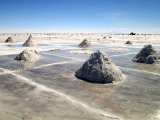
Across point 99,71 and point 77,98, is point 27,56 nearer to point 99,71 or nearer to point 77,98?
point 99,71

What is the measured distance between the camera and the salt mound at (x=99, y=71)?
5988 mm

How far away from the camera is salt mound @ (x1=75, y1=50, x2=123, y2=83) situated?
5988 millimetres

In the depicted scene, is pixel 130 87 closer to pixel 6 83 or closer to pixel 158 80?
pixel 158 80

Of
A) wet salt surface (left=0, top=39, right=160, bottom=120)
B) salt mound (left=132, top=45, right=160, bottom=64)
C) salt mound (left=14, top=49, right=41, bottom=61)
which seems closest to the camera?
wet salt surface (left=0, top=39, right=160, bottom=120)

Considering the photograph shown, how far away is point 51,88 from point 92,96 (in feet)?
4.59

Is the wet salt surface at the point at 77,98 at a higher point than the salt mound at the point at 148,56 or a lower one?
lower

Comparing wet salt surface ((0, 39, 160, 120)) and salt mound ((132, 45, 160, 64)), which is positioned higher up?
salt mound ((132, 45, 160, 64))

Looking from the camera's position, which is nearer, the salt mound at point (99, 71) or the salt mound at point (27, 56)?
the salt mound at point (99, 71)

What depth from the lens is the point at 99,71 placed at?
20.1ft

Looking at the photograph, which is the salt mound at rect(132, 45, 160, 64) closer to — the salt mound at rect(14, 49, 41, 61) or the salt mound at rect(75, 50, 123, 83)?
the salt mound at rect(75, 50, 123, 83)

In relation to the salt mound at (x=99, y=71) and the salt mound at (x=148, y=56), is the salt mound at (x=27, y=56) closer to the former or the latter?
the salt mound at (x=99, y=71)

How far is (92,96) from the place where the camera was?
4.66 meters

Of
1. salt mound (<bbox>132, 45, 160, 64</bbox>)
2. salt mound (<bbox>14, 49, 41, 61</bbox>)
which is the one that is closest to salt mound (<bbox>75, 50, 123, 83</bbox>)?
salt mound (<bbox>132, 45, 160, 64</bbox>)

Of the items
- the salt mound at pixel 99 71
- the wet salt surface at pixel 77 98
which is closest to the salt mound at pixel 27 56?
the wet salt surface at pixel 77 98
